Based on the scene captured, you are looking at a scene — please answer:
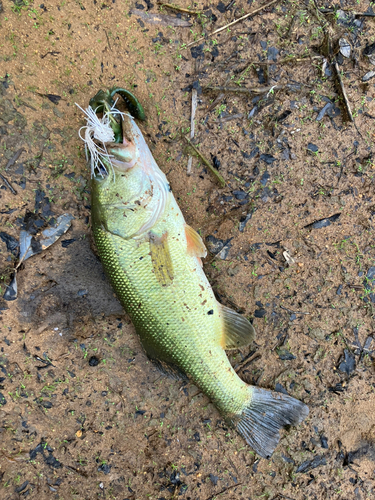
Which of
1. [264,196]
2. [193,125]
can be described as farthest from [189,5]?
[264,196]

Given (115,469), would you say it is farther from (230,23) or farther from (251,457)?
(230,23)

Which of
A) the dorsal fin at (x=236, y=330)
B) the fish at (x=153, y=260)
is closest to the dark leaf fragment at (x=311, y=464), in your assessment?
the fish at (x=153, y=260)

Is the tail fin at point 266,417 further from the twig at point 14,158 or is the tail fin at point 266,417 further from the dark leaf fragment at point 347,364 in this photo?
the twig at point 14,158

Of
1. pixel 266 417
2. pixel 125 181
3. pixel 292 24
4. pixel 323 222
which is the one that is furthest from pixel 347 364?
pixel 292 24

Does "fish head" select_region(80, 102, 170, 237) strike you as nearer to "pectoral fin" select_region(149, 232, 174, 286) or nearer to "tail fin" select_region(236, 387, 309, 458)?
"pectoral fin" select_region(149, 232, 174, 286)

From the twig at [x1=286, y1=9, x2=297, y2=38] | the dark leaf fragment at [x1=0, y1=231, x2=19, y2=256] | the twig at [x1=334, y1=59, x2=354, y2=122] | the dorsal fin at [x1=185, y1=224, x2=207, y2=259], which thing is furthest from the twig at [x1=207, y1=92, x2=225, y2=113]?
the dark leaf fragment at [x1=0, y1=231, x2=19, y2=256]

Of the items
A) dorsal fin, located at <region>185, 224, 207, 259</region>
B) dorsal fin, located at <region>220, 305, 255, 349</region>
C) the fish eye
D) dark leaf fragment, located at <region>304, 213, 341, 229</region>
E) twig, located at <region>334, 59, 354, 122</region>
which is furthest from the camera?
dark leaf fragment, located at <region>304, 213, 341, 229</region>
